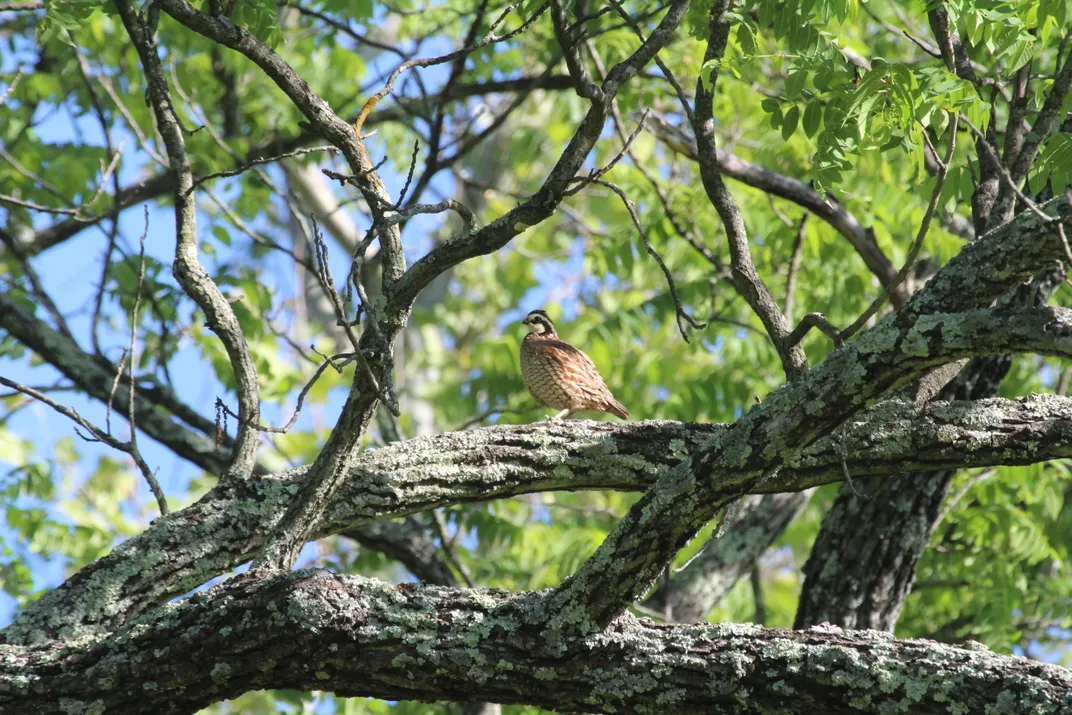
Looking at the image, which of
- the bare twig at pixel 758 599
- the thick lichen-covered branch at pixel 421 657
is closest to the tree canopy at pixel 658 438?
the thick lichen-covered branch at pixel 421 657

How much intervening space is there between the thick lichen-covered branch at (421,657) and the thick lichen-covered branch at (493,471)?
0.64 meters

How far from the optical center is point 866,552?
21.1ft

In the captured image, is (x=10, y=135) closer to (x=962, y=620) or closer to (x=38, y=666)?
(x=38, y=666)

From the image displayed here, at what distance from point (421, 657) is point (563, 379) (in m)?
5.37

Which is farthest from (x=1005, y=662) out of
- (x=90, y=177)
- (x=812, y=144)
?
(x=90, y=177)

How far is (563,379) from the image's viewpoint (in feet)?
29.3

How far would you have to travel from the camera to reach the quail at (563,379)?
8922 mm

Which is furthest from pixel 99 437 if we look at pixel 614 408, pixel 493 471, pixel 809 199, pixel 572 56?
pixel 614 408

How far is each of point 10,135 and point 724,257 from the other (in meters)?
6.78

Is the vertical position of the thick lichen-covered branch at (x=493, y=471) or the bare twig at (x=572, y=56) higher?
the bare twig at (x=572, y=56)

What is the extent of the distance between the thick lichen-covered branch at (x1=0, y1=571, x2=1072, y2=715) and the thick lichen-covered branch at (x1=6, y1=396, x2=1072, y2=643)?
640 millimetres

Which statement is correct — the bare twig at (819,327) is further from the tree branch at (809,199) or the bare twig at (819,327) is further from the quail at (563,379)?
the quail at (563,379)

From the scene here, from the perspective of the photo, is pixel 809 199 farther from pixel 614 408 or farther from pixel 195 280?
pixel 195 280

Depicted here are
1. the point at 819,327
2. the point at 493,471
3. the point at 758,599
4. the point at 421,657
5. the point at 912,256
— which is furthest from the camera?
the point at 758,599
